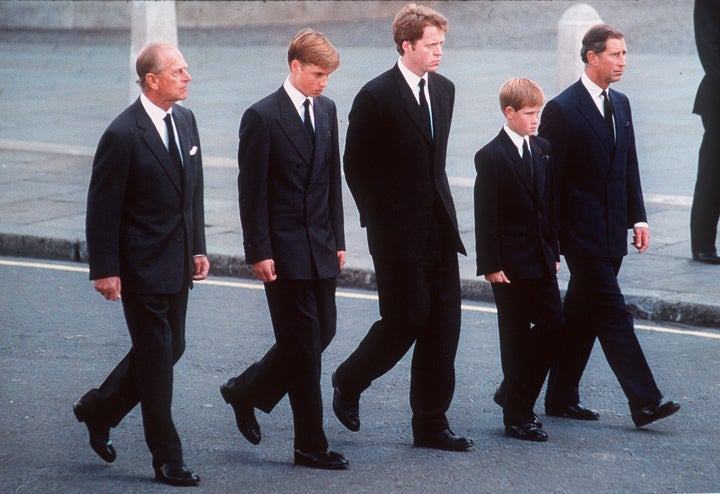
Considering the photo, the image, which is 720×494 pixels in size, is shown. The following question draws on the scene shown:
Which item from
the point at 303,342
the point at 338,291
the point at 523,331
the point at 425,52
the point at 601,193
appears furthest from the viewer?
the point at 338,291

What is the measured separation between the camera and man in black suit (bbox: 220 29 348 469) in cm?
547

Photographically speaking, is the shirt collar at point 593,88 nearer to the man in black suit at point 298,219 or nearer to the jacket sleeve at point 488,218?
the jacket sleeve at point 488,218

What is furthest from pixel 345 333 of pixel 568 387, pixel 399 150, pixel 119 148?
pixel 119 148

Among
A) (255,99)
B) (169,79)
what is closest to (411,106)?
(169,79)

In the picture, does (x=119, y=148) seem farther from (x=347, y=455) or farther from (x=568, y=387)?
(x=568, y=387)

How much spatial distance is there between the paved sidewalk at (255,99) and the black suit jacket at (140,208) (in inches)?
146

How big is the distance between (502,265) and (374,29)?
19.8 metres

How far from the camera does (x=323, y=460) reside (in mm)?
5570

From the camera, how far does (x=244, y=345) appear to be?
7645 millimetres

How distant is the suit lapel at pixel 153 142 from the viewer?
17.4ft

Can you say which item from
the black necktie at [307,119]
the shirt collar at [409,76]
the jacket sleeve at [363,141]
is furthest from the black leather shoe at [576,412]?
the black necktie at [307,119]

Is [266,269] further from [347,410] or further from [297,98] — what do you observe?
[347,410]

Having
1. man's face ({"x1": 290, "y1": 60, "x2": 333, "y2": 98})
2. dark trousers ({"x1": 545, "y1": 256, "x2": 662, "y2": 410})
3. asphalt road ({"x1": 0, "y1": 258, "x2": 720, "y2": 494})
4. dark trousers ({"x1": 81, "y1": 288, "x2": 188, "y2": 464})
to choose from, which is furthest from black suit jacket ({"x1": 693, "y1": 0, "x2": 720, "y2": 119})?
dark trousers ({"x1": 81, "y1": 288, "x2": 188, "y2": 464})

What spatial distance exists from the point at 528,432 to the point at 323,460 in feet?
2.99
